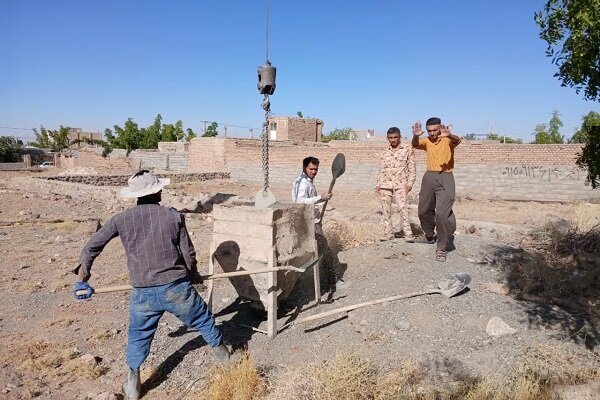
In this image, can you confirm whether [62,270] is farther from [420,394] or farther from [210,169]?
[210,169]

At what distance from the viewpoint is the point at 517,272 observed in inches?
180

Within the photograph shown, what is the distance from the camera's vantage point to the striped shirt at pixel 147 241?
2.88 meters

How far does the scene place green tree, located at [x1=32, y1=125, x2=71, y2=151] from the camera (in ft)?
135

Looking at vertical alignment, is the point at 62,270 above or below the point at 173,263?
below

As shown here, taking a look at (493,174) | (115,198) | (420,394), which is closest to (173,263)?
(420,394)

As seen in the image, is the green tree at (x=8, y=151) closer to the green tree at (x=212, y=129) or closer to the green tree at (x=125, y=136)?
the green tree at (x=125, y=136)

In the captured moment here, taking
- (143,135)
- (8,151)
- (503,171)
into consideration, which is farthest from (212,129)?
(503,171)

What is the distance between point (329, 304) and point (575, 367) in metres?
2.11

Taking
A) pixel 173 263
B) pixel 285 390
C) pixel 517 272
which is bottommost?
pixel 285 390

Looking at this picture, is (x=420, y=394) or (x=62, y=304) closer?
(x=420, y=394)

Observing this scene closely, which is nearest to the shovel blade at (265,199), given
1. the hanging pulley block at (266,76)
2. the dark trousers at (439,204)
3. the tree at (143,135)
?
the hanging pulley block at (266,76)

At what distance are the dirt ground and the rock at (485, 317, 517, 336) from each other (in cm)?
4

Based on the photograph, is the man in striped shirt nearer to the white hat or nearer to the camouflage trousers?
the white hat

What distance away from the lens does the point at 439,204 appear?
16.3 ft
